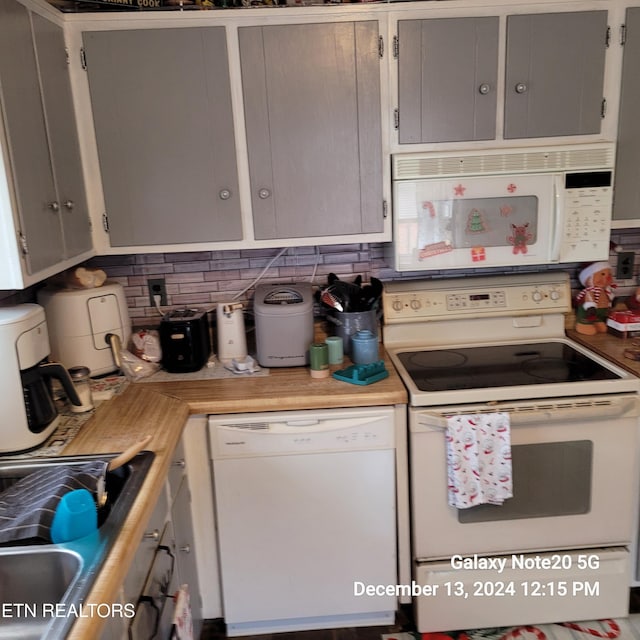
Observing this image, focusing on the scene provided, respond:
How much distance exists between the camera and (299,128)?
6.76 ft

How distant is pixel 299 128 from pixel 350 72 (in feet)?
0.83

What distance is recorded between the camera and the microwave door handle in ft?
6.90

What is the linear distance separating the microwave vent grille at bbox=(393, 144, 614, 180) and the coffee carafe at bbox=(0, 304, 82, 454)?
4.14 feet

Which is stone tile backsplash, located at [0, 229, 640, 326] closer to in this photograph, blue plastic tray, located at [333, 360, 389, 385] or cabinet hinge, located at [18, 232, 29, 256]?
blue plastic tray, located at [333, 360, 389, 385]

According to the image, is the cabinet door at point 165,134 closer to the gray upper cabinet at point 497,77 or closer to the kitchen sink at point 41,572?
the gray upper cabinet at point 497,77

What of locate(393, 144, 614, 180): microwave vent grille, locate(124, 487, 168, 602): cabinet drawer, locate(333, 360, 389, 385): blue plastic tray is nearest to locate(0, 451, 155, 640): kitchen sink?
locate(124, 487, 168, 602): cabinet drawer

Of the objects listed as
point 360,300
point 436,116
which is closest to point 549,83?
point 436,116

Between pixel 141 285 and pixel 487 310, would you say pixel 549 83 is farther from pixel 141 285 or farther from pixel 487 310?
pixel 141 285

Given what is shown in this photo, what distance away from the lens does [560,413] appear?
1890 mm

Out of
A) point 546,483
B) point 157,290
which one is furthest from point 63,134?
point 546,483

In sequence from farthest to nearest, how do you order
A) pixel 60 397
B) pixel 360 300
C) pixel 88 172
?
pixel 360 300 → pixel 88 172 → pixel 60 397

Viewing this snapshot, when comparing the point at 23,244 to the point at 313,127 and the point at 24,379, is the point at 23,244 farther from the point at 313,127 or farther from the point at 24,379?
the point at 313,127

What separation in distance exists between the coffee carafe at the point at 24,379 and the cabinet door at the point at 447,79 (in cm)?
134

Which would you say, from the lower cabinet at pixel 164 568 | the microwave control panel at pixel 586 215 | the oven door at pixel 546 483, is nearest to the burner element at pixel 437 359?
the oven door at pixel 546 483
